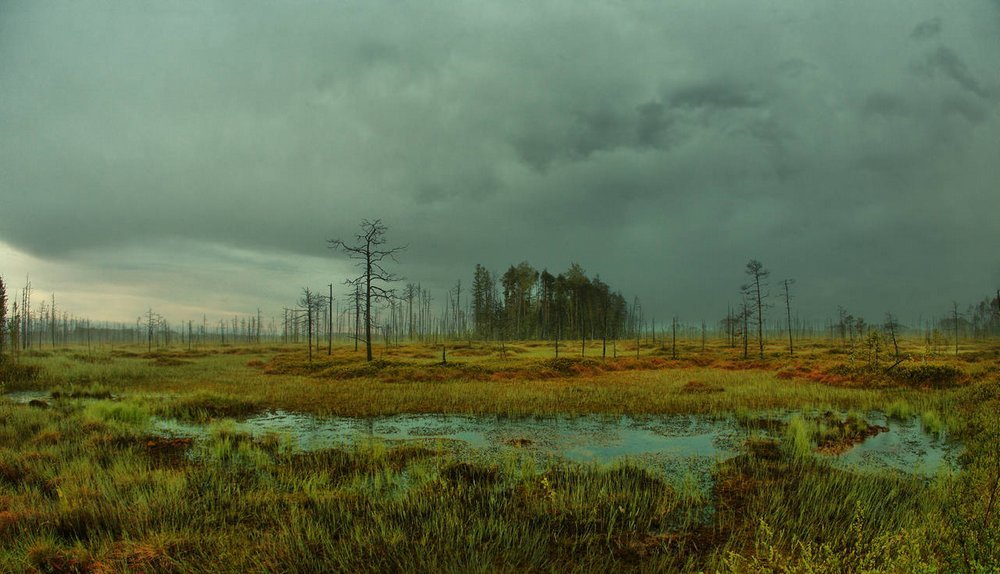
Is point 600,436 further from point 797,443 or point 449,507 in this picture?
point 449,507

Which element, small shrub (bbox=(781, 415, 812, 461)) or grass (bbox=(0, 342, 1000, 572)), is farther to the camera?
small shrub (bbox=(781, 415, 812, 461))

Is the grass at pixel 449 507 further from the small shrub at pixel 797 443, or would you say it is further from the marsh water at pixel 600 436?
the marsh water at pixel 600 436

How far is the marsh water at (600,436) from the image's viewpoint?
11.4m

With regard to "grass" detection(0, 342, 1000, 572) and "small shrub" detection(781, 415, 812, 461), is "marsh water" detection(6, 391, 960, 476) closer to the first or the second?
"small shrub" detection(781, 415, 812, 461)

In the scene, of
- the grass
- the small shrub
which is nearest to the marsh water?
the small shrub

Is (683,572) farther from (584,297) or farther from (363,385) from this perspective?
(584,297)

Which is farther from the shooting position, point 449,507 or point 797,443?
point 797,443

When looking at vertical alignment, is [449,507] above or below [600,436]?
above

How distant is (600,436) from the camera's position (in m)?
14.1

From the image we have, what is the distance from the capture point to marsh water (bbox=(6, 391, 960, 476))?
1141cm

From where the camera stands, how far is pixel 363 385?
26.2 m

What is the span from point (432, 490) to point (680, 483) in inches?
204

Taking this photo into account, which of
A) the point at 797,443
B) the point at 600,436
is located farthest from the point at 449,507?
the point at 797,443

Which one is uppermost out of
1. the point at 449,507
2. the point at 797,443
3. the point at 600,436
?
the point at 449,507
